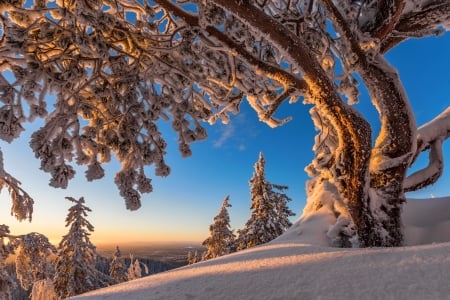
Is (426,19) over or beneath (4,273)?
over

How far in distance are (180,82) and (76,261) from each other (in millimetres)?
15314

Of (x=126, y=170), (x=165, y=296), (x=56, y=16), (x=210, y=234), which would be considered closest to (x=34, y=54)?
(x=56, y=16)

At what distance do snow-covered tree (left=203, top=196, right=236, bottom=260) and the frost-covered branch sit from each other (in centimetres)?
1877

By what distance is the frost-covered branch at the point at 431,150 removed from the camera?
16.1 ft

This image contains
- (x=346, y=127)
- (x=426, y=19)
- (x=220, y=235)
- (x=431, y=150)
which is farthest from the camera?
(x=220, y=235)

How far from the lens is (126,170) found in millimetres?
3617

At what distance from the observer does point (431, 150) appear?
5039 millimetres

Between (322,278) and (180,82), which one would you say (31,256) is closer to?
(180,82)

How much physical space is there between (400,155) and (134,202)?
3.57 metres

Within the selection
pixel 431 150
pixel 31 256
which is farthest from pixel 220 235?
pixel 431 150

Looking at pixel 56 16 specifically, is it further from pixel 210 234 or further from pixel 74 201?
pixel 210 234

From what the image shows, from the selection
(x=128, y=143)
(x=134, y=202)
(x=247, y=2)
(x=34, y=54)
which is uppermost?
(x=247, y=2)

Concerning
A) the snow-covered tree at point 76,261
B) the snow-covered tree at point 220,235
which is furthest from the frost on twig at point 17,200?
the snow-covered tree at point 220,235

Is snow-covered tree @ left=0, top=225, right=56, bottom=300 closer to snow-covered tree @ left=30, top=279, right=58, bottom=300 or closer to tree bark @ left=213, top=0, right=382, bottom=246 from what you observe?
snow-covered tree @ left=30, top=279, right=58, bottom=300
